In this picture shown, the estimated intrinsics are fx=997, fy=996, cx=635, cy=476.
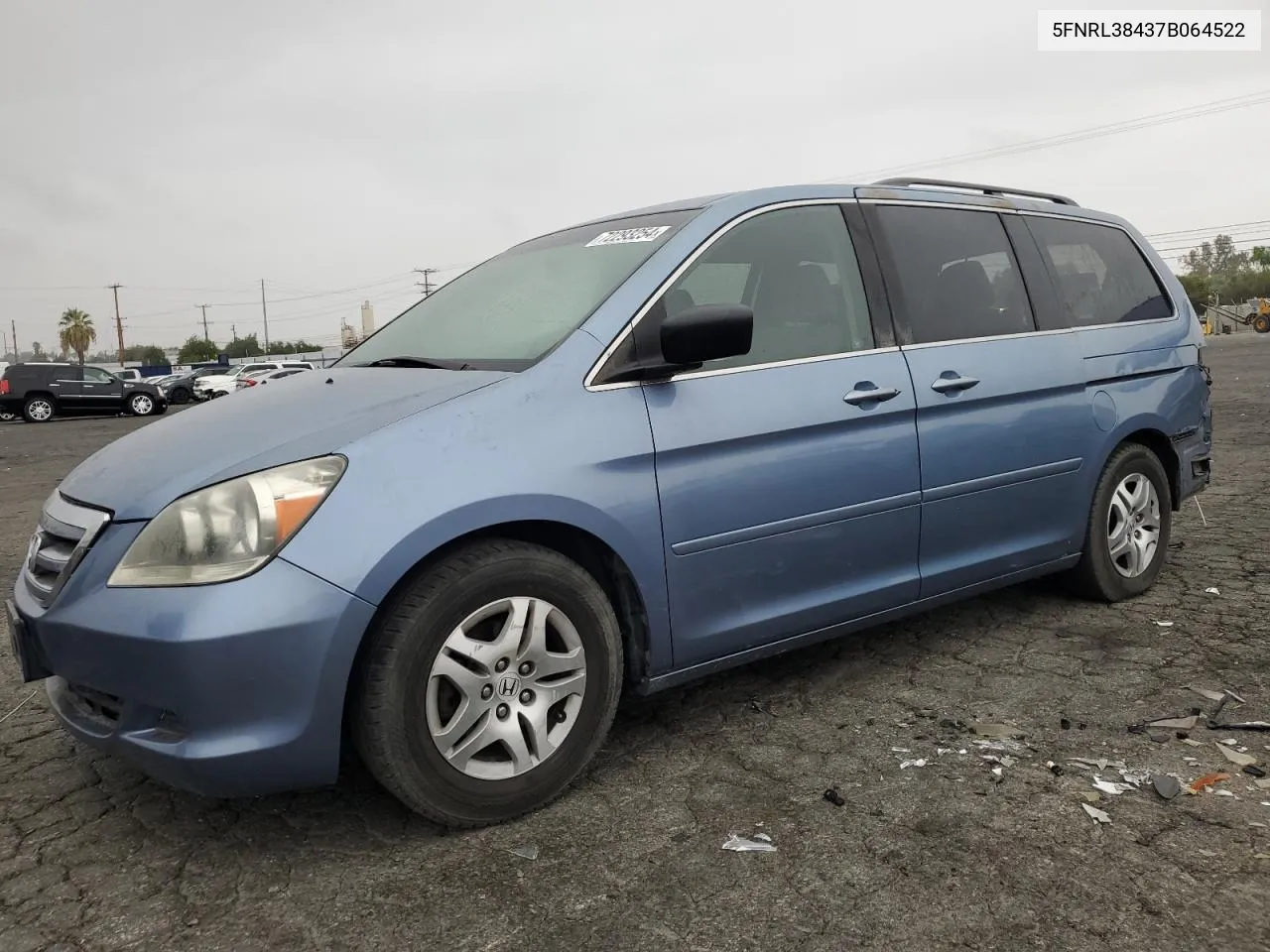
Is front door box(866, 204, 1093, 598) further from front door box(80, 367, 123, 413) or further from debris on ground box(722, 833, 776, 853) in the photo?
front door box(80, 367, 123, 413)

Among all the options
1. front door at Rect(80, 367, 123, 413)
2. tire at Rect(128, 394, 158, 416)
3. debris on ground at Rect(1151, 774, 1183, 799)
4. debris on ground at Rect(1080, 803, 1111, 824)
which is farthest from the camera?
tire at Rect(128, 394, 158, 416)

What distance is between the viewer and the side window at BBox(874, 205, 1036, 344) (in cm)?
355

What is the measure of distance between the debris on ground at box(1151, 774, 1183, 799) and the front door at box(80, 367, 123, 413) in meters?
27.3

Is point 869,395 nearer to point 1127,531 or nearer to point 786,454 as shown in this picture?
point 786,454

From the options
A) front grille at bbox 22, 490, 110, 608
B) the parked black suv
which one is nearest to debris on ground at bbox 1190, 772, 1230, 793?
front grille at bbox 22, 490, 110, 608

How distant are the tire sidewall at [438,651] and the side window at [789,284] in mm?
871

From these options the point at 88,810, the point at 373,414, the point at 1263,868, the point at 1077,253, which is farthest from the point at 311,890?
the point at 1077,253

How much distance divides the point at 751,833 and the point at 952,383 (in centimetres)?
177

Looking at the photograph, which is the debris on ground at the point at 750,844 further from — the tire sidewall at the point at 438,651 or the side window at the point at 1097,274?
the side window at the point at 1097,274

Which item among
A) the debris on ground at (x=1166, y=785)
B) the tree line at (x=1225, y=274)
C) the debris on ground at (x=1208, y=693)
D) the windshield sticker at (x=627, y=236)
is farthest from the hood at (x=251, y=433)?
the tree line at (x=1225, y=274)

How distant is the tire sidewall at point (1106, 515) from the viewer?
4.14 meters

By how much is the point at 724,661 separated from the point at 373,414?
1.26m

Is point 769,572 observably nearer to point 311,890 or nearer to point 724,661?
point 724,661

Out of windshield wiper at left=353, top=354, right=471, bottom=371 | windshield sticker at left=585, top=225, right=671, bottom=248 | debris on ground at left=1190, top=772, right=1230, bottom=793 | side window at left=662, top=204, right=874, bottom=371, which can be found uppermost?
windshield sticker at left=585, top=225, right=671, bottom=248
